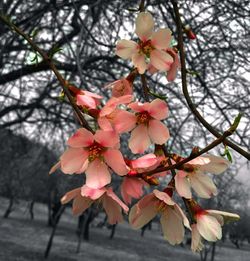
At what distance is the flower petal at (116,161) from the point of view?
64cm

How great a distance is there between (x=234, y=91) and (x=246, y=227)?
28.7m

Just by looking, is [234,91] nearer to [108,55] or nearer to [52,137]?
[108,55]

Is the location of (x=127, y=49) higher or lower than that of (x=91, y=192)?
higher

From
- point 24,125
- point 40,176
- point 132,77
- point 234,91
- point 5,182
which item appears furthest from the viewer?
point 40,176

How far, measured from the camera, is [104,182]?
0.65 meters

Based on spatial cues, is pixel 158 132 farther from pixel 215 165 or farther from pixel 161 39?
pixel 161 39

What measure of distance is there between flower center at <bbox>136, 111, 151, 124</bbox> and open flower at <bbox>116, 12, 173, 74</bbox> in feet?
0.39

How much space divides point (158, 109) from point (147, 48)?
0.21 meters

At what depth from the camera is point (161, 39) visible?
2.76 feet

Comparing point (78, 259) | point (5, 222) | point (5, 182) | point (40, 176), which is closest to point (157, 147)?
point (78, 259)

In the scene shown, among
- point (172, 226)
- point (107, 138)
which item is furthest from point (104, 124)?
point (172, 226)

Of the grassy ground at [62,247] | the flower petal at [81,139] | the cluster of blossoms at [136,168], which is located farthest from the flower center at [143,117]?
the grassy ground at [62,247]

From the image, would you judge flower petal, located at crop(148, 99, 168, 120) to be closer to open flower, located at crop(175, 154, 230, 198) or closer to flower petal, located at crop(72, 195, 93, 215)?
open flower, located at crop(175, 154, 230, 198)

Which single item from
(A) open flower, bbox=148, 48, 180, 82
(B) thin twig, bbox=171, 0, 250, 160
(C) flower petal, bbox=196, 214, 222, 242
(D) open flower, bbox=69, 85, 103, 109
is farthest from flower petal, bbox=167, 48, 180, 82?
(C) flower petal, bbox=196, 214, 222, 242
